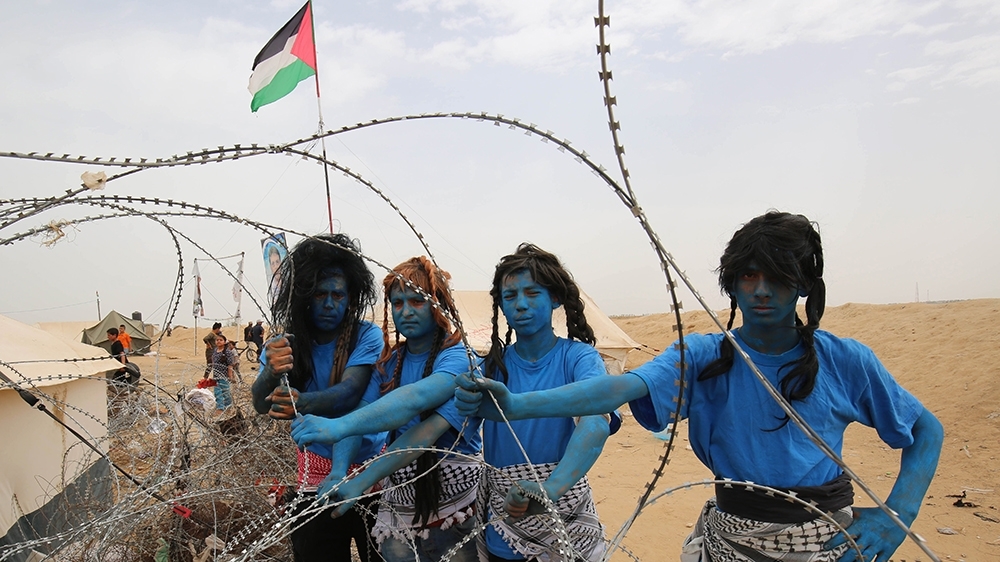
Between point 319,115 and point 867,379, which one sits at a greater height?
point 319,115

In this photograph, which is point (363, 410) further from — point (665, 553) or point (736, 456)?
point (665, 553)

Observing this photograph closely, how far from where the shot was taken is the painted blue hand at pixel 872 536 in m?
1.78

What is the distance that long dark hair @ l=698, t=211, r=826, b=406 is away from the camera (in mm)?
1802

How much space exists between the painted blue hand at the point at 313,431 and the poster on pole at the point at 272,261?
2.99 ft

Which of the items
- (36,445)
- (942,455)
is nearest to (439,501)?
(36,445)

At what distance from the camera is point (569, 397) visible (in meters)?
1.89

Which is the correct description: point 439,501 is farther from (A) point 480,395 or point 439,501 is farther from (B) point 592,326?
(B) point 592,326

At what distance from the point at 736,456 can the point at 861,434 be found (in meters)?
9.72

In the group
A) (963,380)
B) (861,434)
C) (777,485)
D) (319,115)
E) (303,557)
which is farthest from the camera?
(963,380)

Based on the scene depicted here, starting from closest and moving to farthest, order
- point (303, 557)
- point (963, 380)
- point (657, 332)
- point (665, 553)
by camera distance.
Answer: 1. point (303, 557)
2. point (665, 553)
3. point (963, 380)
4. point (657, 332)

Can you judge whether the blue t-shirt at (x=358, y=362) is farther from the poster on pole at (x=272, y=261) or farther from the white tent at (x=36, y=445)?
the white tent at (x=36, y=445)

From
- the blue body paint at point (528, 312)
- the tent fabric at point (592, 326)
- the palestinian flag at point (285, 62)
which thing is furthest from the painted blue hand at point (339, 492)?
the tent fabric at point (592, 326)

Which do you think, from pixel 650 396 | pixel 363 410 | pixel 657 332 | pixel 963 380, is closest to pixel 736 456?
pixel 650 396

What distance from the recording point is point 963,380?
1102 centimetres
